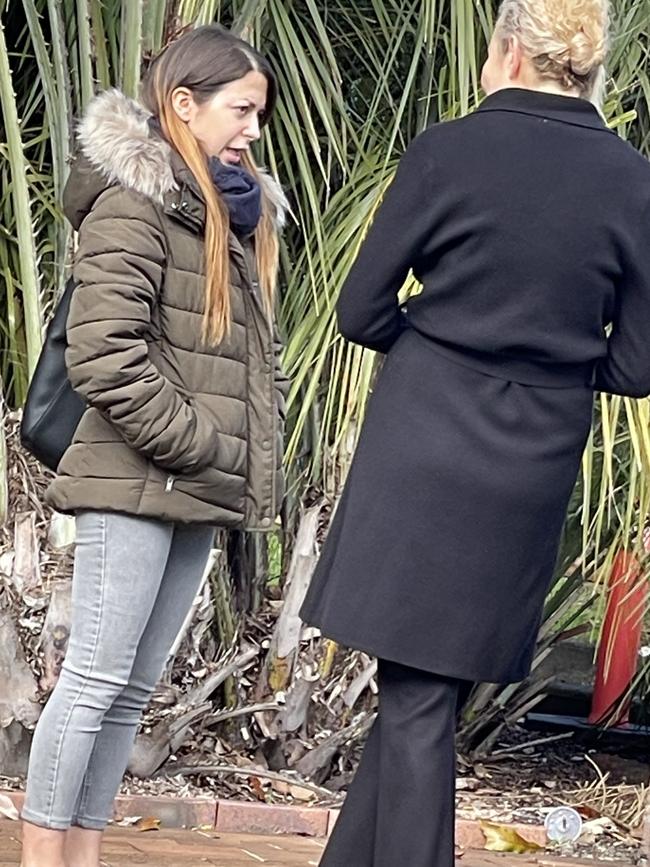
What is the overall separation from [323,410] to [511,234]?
2.30 metres

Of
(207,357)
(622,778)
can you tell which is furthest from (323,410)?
(207,357)

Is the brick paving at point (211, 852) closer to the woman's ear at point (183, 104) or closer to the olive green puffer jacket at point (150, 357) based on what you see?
the olive green puffer jacket at point (150, 357)

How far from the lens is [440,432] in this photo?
3.02 m

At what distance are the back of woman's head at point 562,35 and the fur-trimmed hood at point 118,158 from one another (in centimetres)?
71

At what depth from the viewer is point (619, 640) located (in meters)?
5.53

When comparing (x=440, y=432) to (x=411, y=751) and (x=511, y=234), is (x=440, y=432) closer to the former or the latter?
(x=511, y=234)

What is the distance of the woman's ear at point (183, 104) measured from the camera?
3.32m

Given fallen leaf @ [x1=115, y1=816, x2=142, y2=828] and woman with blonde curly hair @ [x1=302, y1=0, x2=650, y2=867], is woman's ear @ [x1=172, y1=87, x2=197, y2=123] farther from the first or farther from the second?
fallen leaf @ [x1=115, y1=816, x2=142, y2=828]

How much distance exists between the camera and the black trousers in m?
3.06

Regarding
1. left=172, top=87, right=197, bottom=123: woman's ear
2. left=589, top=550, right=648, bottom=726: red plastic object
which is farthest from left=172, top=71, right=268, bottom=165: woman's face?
left=589, top=550, right=648, bottom=726: red plastic object

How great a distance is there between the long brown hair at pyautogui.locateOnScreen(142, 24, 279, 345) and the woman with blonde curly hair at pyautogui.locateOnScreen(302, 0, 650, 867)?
291mm

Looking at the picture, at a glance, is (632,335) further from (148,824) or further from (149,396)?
(148,824)

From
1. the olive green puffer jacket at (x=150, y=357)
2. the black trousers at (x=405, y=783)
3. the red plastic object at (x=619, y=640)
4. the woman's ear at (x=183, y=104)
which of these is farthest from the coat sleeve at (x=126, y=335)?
the red plastic object at (x=619, y=640)

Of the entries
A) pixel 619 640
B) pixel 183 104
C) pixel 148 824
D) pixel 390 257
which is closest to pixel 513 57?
pixel 390 257
